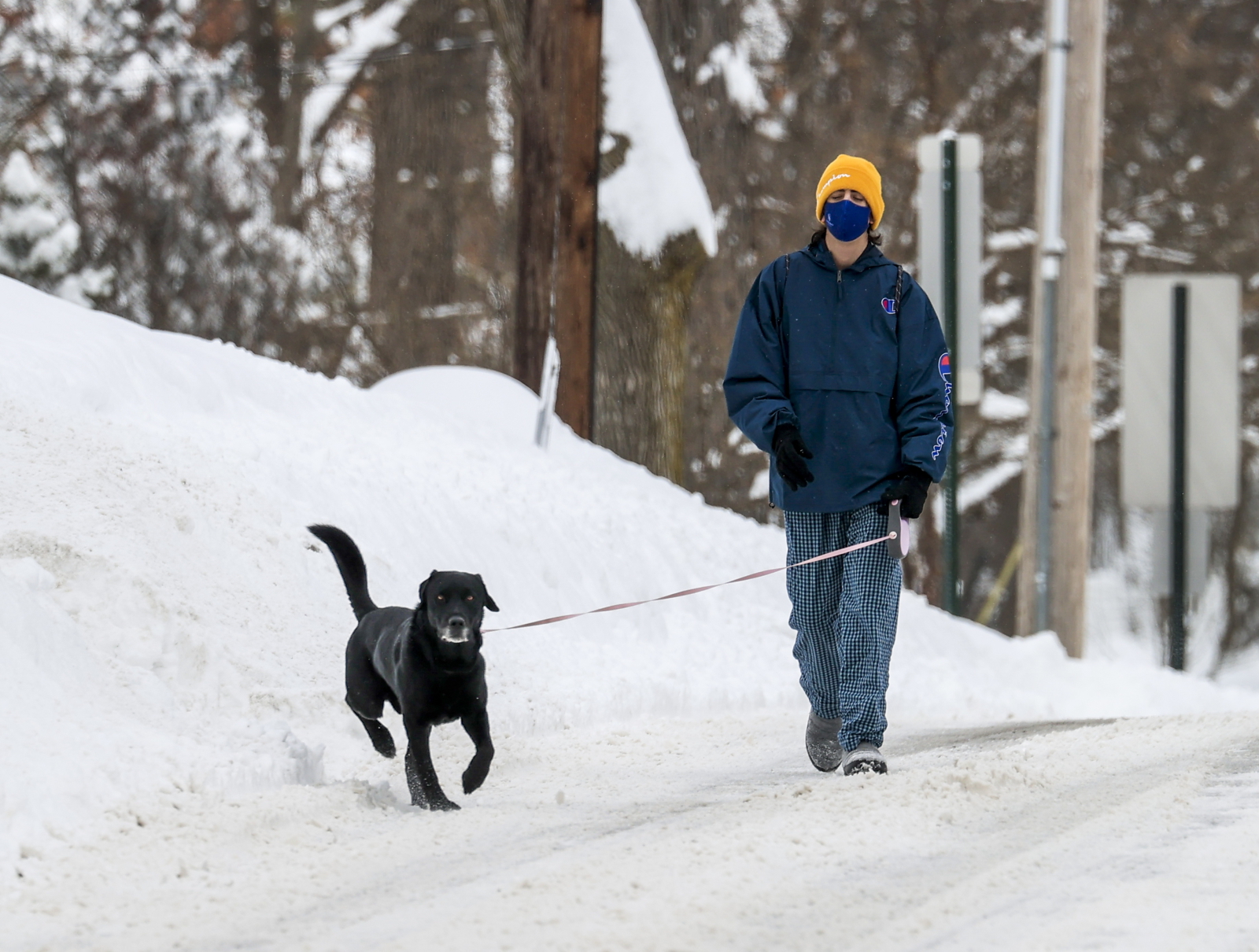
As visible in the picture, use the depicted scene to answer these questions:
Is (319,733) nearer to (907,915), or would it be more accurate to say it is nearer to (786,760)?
(786,760)

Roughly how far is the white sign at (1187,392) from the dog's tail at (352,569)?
9.22 m

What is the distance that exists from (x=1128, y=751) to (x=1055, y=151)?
833 cm

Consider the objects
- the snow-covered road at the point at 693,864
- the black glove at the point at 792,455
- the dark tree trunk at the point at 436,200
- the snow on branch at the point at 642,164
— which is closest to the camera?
the snow-covered road at the point at 693,864

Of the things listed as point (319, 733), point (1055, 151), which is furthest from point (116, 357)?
point (1055, 151)

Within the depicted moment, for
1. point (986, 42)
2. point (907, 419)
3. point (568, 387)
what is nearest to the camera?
point (907, 419)

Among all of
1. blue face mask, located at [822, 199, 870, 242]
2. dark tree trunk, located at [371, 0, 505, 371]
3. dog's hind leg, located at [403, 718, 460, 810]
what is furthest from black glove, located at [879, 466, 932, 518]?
dark tree trunk, located at [371, 0, 505, 371]

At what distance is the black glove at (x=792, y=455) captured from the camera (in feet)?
17.0

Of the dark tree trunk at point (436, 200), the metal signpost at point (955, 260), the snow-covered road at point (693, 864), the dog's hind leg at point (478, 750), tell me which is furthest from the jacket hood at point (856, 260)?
the dark tree trunk at point (436, 200)

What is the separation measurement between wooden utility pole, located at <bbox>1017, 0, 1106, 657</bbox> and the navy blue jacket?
7.84 m

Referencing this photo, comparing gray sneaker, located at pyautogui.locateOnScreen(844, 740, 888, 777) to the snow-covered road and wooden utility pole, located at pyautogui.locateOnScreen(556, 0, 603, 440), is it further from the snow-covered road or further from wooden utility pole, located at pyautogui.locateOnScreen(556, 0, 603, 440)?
wooden utility pole, located at pyautogui.locateOnScreen(556, 0, 603, 440)

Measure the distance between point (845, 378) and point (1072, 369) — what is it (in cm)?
818

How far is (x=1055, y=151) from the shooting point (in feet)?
43.0

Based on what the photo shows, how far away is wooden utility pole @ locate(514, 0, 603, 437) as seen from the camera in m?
11.6

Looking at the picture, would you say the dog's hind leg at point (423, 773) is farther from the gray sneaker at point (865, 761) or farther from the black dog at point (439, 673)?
the gray sneaker at point (865, 761)
